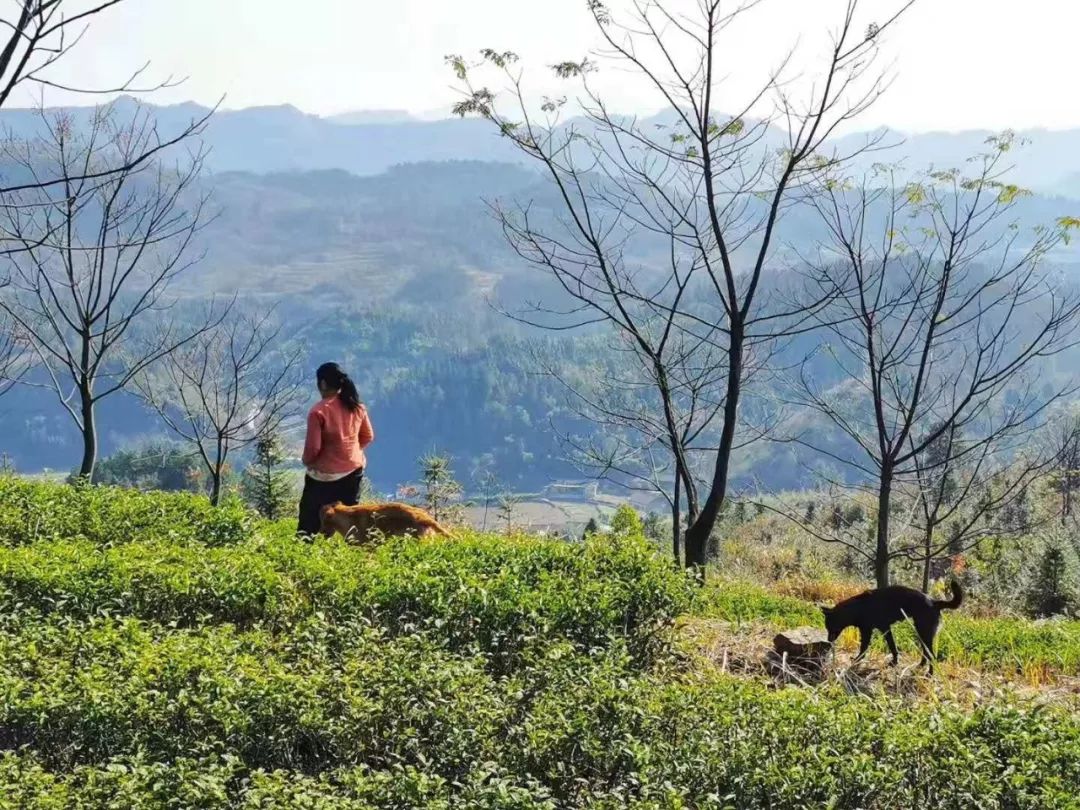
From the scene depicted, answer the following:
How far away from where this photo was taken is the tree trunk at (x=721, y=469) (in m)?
7.37

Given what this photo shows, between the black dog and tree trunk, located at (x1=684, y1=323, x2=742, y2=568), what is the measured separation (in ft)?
5.86

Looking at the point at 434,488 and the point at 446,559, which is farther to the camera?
the point at 434,488

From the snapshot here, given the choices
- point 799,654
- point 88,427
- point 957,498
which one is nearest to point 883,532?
point 799,654

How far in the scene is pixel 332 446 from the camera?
746cm

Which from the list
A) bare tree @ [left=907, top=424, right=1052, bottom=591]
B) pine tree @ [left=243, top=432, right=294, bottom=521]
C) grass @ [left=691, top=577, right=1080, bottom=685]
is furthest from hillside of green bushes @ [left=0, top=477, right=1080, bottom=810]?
pine tree @ [left=243, top=432, right=294, bottom=521]

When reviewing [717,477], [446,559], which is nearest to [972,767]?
[446,559]

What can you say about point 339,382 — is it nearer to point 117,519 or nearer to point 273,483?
point 117,519

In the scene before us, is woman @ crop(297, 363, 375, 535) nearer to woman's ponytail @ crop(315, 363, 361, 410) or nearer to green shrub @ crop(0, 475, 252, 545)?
woman's ponytail @ crop(315, 363, 361, 410)

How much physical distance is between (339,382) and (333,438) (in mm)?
441

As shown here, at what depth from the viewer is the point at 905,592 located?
217 inches

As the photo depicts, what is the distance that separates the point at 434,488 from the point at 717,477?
970 cm

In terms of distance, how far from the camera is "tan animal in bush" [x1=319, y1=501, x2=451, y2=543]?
7.04 metres

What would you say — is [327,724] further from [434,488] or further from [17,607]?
[434,488]

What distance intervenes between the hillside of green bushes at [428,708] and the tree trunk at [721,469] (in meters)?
1.86
